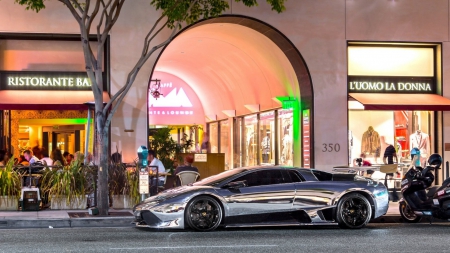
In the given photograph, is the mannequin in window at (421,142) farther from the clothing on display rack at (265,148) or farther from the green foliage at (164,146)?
the green foliage at (164,146)

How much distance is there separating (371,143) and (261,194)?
1066 cm

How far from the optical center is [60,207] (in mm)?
18094

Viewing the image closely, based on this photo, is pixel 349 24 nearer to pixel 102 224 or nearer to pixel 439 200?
pixel 439 200

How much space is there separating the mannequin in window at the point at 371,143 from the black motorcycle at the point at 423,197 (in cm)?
754

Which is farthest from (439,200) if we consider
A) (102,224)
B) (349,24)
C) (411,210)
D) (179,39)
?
(179,39)

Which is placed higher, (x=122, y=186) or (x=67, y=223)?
(x=122, y=186)

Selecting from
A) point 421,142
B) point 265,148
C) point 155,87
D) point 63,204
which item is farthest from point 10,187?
point 155,87

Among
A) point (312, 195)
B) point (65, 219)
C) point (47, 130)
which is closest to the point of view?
point (312, 195)

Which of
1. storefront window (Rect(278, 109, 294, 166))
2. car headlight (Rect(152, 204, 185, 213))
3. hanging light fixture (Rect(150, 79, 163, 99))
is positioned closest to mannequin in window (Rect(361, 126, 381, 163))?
storefront window (Rect(278, 109, 294, 166))

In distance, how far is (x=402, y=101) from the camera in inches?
907

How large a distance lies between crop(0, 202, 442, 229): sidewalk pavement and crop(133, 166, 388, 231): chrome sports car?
1707 millimetres

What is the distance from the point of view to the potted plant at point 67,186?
1811cm

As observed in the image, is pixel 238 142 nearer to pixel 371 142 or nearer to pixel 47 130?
pixel 371 142

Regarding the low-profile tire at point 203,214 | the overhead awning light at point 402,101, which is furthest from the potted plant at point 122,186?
the overhead awning light at point 402,101
